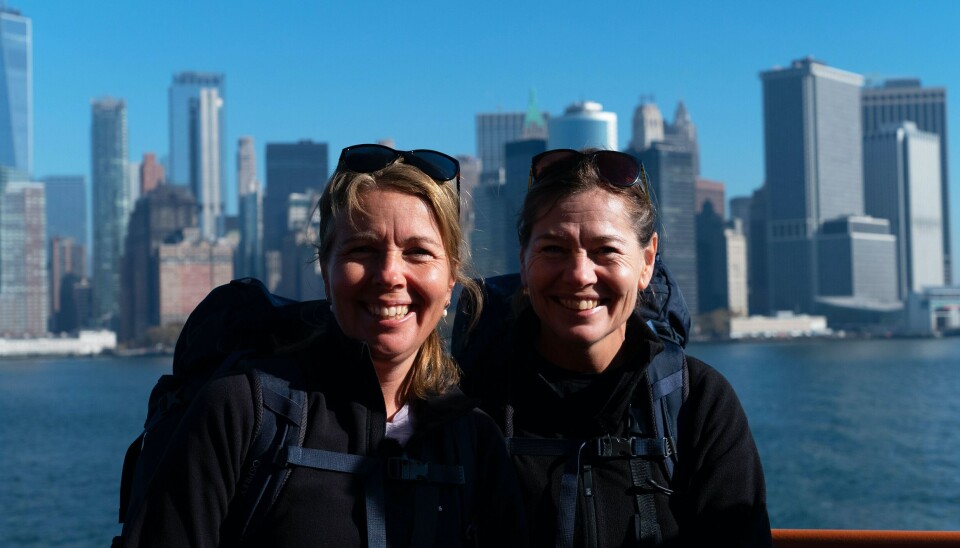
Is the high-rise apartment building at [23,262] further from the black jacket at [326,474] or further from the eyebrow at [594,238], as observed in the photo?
the black jacket at [326,474]

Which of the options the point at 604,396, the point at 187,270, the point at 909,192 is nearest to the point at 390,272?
the point at 604,396

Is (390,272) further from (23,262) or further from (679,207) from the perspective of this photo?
(23,262)

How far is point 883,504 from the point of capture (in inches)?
1102

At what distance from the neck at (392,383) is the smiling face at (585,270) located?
1.57ft

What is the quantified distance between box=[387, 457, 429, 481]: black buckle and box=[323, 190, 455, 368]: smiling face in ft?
0.88

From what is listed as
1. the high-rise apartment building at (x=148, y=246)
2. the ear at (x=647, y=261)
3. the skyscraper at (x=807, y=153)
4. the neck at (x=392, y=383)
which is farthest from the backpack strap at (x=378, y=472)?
the skyscraper at (x=807, y=153)

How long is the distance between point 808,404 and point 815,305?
317 feet

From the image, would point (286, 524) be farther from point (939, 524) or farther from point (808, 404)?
point (808, 404)

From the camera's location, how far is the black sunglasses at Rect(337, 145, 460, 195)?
2.58 metres

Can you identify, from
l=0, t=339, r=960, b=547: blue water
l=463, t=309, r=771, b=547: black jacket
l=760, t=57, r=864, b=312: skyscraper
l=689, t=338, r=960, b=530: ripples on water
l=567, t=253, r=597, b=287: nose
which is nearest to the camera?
l=463, t=309, r=771, b=547: black jacket

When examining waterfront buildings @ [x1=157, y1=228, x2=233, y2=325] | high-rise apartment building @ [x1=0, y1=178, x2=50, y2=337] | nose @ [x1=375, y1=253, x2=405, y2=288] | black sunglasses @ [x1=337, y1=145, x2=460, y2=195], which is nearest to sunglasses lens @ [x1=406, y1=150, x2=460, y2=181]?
black sunglasses @ [x1=337, y1=145, x2=460, y2=195]

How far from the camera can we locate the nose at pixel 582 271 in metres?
2.89

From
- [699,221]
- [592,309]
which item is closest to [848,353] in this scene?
[699,221]

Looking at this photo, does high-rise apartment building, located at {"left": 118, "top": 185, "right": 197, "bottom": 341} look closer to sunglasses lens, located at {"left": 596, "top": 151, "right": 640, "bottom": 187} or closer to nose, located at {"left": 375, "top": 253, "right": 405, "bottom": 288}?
sunglasses lens, located at {"left": 596, "top": 151, "right": 640, "bottom": 187}
